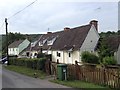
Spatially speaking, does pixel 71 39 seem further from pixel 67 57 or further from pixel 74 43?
pixel 67 57

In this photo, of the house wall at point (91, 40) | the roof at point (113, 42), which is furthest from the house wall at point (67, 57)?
the roof at point (113, 42)

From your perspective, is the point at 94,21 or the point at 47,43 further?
the point at 47,43

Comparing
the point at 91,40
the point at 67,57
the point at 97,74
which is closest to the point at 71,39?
the point at 67,57

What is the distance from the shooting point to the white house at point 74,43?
43906 millimetres

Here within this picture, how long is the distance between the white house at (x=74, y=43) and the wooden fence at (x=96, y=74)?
19477 millimetres

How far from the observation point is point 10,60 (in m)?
51.7

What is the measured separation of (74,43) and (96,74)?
26614mm

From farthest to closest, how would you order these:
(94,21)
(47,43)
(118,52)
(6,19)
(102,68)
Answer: (47,43), (6,19), (94,21), (118,52), (102,68)

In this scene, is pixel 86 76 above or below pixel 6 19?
below

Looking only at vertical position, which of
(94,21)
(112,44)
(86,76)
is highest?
(94,21)

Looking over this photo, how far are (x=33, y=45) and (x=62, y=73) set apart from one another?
149ft

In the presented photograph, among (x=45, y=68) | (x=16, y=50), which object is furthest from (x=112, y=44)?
(x=16, y=50)

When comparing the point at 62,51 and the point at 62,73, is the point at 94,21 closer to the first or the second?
the point at 62,51

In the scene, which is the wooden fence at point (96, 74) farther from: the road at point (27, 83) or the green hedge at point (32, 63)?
the green hedge at point (32, 63)
